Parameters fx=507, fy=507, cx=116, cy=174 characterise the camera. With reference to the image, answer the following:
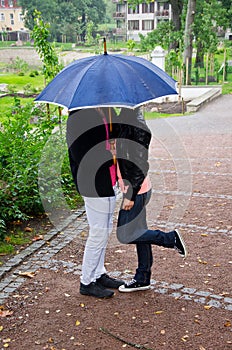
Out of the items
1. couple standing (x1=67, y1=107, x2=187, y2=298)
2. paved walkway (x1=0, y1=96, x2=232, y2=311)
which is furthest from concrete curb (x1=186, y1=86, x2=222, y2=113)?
couple standing (x1=67, y1=107, x2=187, y2=298)

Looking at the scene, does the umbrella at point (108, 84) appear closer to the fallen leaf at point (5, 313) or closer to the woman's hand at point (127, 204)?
the woman's hand at point (127, 204)

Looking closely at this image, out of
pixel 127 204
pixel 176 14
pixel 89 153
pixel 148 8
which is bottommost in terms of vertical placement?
pixel 127 204

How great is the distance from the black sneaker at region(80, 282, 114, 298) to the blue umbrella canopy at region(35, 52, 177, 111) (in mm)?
1621

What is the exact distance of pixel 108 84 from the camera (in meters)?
3.65

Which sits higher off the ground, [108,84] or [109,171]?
[108,84]

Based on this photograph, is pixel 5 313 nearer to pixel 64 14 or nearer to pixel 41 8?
pixel 41 8

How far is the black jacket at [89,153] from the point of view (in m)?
3.89

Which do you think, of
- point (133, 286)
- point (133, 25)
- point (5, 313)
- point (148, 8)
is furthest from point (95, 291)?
point (133, 25)

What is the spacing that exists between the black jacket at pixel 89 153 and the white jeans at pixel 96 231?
78 millimetres

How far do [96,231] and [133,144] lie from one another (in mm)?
808

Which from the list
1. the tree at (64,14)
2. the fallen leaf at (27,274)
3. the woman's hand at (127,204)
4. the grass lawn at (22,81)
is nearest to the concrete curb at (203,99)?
the grass lawn at (22,81)

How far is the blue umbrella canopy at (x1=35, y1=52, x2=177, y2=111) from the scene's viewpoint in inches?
142

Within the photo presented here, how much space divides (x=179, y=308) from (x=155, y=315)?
23 centimetres

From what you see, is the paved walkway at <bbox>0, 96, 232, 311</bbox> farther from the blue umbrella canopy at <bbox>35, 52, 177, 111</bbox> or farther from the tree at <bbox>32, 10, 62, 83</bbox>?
the tree at <bbox>32, 10, 62, 83</bbox>
